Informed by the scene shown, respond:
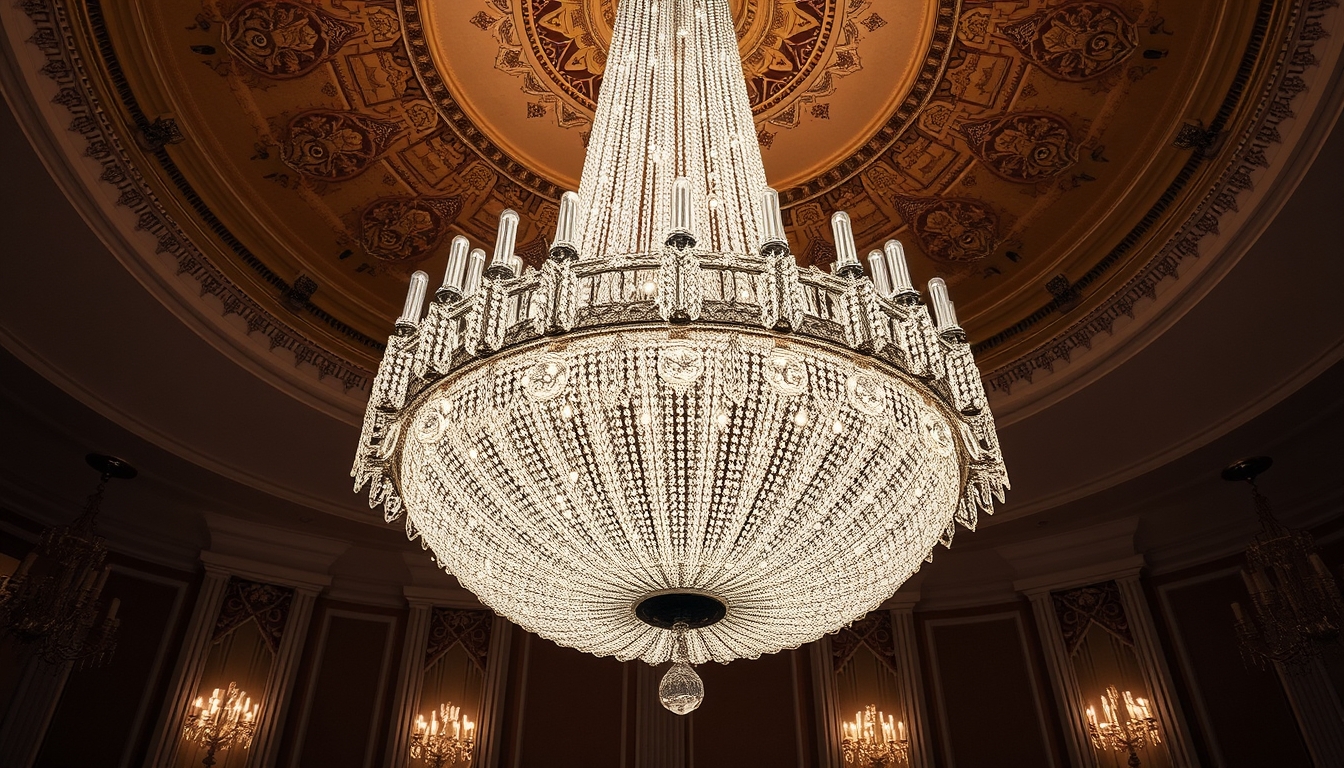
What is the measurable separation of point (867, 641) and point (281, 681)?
4426mm

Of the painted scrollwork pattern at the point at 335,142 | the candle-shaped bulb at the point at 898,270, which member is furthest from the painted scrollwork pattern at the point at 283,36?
the candle-shaped bulb at the point at 898,270

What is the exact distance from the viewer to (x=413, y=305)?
330 cm

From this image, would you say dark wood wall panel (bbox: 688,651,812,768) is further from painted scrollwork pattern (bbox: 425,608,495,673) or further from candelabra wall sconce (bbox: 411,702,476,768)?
candelabra wall sconce (bbox: 411,702,476,768)

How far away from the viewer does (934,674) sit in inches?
254

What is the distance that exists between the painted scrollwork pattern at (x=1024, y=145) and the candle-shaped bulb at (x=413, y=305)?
12.4 ft

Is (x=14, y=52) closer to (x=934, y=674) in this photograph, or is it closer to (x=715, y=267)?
(x=715, y=267)

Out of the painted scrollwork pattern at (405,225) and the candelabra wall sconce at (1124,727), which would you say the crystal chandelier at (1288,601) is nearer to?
the candelabra wall sconce at (1124,727)

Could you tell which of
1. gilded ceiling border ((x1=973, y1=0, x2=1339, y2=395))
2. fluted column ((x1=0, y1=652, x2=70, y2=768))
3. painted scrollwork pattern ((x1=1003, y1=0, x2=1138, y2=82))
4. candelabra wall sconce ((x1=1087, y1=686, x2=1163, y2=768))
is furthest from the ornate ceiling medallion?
fluted column ((x1=0, y1=652, x2=70, y2=768))

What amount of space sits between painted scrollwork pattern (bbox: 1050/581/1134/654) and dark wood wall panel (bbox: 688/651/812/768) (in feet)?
6.69

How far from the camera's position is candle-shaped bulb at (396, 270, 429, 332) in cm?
318

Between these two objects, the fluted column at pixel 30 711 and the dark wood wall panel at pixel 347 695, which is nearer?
the fluted column at pixel 30 711

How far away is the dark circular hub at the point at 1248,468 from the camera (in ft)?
18.0

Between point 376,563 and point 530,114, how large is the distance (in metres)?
3.81

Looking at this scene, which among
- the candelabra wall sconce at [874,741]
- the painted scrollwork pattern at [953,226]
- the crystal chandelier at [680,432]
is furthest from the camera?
the candelabra wall sconce at [874,741]
